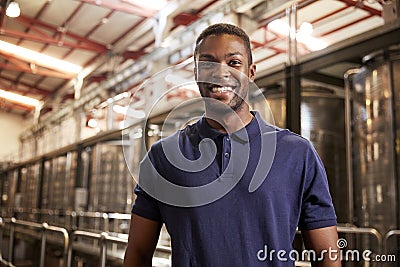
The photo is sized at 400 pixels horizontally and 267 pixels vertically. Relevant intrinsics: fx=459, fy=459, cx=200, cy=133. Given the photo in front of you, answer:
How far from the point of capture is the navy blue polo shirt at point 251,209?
1027 millimetres

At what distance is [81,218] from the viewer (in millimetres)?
8250

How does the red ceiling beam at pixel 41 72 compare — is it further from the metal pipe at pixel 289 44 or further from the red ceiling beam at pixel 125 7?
the metal pipe at pixel 289 44

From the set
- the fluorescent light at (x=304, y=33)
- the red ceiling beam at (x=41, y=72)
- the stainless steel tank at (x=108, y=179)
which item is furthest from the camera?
the stainless steel tank at (x=108, y=179)

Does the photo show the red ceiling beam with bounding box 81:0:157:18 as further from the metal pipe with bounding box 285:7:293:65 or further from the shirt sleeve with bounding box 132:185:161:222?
the shirt sleeve with bounding box 132:185:161:222

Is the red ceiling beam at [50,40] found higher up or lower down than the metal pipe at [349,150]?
higher up

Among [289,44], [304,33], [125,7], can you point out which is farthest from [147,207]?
[125,7]

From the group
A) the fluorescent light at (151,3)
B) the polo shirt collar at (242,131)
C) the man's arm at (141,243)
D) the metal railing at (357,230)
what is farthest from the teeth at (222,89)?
the fluorescent light at (151,3)

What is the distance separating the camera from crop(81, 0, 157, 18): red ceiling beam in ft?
21.4

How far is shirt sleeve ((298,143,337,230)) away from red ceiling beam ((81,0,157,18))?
5.73 m

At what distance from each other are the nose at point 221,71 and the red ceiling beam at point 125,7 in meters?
5.61

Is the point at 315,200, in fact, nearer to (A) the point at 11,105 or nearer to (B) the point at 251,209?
(B) the point at 251,209

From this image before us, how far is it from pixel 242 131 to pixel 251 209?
7.8 inches

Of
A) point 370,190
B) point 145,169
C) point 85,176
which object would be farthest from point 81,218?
point 145,169

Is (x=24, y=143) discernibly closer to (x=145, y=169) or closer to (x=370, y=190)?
(x=370, y=190)
